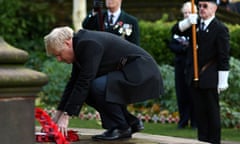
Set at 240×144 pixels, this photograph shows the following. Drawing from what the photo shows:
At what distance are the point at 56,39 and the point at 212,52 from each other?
220cm

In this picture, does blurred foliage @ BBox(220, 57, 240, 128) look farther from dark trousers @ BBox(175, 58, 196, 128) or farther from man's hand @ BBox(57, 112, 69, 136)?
man's hand @ BBox(57, 112, 69, 136)

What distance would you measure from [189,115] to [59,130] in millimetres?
4522

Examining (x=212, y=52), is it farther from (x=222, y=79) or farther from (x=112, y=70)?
(x=112, y=70)

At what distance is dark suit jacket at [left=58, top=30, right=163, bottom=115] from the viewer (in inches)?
251

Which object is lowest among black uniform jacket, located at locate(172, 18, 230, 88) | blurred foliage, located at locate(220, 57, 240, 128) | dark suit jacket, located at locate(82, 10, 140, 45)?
blurred foliage, located at locate(220, 57, 240, 128)

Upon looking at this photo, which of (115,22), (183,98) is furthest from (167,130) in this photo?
(115,22)

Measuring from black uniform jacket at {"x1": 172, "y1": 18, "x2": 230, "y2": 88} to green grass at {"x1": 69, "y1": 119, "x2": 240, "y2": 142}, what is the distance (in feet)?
→ 5.38

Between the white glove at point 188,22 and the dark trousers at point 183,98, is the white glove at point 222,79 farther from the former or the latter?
the dark trousers at point 183,98

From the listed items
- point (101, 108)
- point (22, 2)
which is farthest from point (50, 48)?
point (22, 2)

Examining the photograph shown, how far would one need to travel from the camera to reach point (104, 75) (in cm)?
659

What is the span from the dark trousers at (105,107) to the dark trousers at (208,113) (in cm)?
146

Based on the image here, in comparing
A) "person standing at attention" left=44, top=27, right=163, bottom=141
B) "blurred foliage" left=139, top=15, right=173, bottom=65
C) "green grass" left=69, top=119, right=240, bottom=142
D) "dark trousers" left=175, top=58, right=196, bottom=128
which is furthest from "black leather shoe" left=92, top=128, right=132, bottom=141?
"blurred foliage" left=139, top=15, right=173, bottom=65

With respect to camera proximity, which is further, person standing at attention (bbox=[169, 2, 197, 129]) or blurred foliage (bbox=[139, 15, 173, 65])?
blurred foliage (bbox=[139, 15, 173, 65])

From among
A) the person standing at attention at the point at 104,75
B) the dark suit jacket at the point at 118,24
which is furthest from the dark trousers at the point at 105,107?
the dark suit jacket at the point at 118,24
